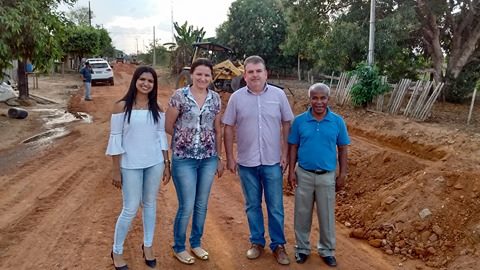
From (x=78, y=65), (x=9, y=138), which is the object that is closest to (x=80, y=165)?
(x=9, y=138)

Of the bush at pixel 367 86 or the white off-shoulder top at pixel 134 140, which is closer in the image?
the white off-shoulder top at pixel 134 140

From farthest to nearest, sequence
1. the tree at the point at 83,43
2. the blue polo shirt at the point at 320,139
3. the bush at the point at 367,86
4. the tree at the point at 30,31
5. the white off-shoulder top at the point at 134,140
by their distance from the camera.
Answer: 1. the tree at the point at 83,43
2. the bush at the point at 367,86
3. the tree at the point at 30,31
4. the blue polo shirt at the point at 320,139
5. the white off-shoulder top at the point at 134,140

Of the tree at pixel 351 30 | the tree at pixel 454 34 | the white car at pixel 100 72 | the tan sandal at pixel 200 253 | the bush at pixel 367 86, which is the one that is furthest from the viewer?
the white car at pixel 100 72

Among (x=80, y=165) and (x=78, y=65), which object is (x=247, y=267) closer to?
(x=80, y=165)

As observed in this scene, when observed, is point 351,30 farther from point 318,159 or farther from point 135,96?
point 135,96

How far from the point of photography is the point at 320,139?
3658mm

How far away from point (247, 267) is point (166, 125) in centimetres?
144

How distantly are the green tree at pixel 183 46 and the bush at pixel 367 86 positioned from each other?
16922 mm

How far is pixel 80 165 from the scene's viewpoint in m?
7.51

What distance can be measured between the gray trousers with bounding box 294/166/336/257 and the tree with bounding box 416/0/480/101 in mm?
13133

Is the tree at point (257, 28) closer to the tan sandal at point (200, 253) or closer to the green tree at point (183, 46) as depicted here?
the green tree at point (183, 46)

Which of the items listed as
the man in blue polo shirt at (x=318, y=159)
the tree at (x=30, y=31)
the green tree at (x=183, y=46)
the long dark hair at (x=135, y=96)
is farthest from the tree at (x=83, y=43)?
the man in blue polo shirt at (x=318, y=159)

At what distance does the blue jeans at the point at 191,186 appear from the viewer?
3533 millimetres

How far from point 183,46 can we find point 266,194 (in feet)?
83.8
